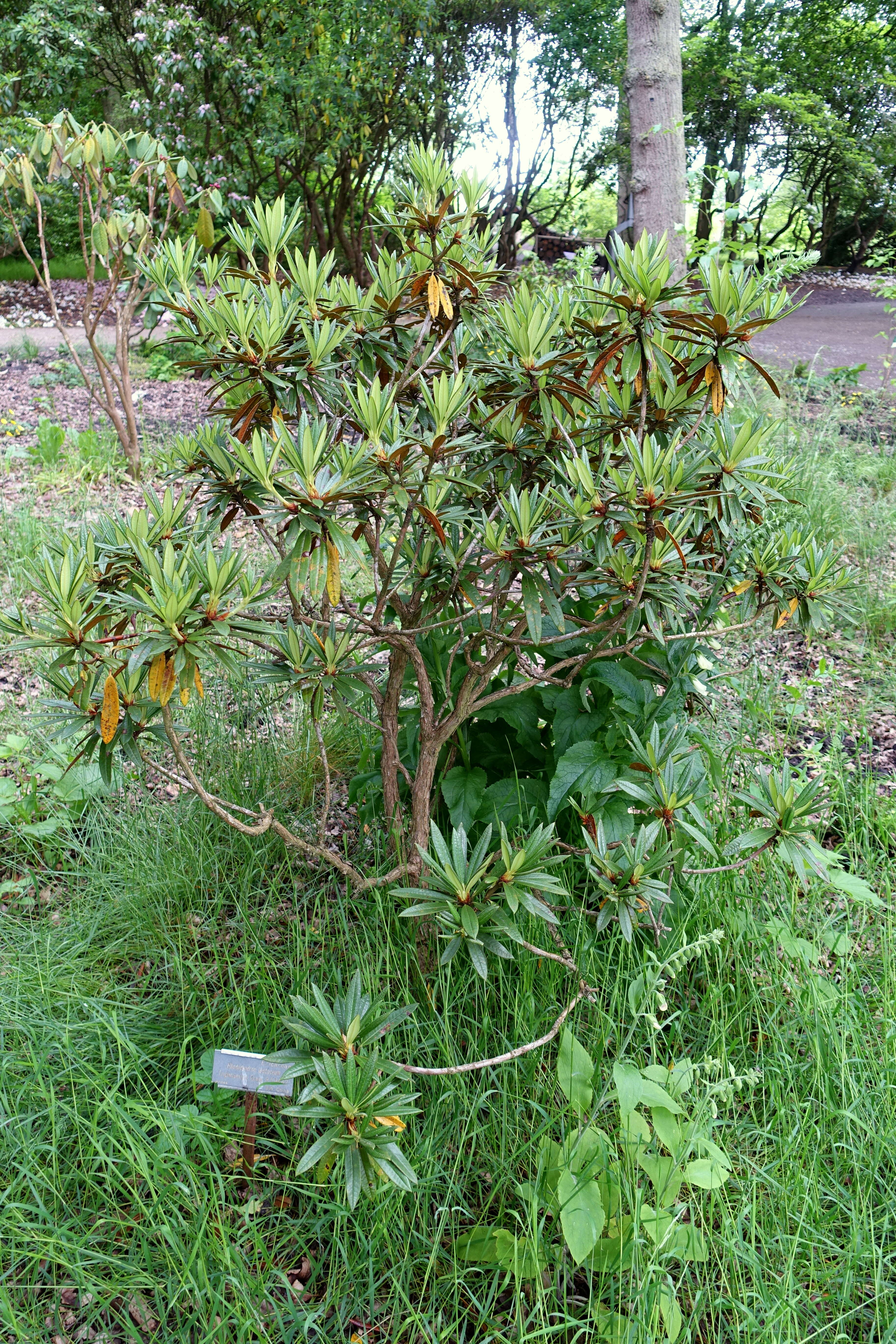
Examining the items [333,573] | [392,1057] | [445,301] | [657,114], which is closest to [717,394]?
[445,301]

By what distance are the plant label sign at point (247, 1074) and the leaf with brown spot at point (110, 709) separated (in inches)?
21.4

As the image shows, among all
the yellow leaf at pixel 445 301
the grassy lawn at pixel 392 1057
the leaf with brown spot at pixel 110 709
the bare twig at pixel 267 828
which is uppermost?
the yellow leaf at pixel 445 301

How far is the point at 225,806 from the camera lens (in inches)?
91.0

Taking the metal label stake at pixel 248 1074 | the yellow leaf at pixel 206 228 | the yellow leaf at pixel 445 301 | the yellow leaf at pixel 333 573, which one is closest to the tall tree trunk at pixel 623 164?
the yellow leaf at pixel 206 228

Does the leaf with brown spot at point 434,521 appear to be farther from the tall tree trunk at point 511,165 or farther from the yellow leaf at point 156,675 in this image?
the tall tree trunk at point 511,165

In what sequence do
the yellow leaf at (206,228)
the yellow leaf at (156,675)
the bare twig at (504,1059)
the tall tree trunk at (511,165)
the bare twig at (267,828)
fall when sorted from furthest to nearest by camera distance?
the tall tree trunk at (511,165) → the yellow leaf at (206,228) → the bare twig at (267,828) → the bare twig at (504,1059) → the yellow leaf at (156,675)

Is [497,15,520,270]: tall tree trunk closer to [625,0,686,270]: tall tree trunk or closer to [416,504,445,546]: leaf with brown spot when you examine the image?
[625,0,686,270]: tall tree trunk

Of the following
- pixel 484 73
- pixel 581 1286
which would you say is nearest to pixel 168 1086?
pixel 581 1286

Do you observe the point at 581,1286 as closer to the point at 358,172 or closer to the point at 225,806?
the point at 225,806

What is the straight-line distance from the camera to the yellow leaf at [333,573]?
1402 mm

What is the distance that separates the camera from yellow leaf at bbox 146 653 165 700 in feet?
4.39

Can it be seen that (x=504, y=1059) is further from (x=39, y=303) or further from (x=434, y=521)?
(x=39, y=303)

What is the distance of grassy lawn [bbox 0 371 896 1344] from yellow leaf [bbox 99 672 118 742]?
52cm

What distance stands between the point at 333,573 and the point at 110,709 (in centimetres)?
39
